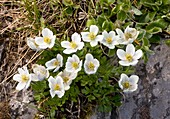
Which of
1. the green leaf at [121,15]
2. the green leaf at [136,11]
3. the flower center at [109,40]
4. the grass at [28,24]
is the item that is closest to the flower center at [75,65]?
the flower center at [109,40]

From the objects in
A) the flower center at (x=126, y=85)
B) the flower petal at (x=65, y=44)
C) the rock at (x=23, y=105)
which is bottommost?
the rock at (x=23, y=105)

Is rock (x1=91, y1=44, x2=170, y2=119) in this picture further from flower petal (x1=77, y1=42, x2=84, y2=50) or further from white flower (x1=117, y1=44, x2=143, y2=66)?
flower petal (x1=77, y1=42, x2=84, y2=50)

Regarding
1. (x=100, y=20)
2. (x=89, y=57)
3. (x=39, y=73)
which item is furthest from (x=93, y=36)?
(x=39, y=73)

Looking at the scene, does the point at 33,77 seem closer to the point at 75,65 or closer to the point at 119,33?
the point at 75,65

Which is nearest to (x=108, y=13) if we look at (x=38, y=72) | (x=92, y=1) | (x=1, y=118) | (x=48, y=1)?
(x=92, y=1)

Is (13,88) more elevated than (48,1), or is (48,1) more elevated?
(48,1)

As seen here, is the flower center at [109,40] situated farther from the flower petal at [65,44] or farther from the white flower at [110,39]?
the flower petal at [65,44]

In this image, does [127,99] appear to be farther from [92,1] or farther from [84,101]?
[92,1]
